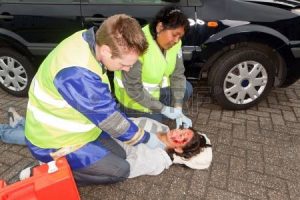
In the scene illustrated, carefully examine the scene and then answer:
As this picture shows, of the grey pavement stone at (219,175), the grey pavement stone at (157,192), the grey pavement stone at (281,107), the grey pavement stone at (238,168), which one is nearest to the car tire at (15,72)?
the grey pavement stone at (157,192)

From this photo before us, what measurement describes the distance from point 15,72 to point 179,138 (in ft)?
8.27

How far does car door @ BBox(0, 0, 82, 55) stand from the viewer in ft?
11.6

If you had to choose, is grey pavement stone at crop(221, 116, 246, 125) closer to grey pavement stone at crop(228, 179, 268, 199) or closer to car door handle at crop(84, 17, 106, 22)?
grey pavement stone at crop(228, 179, 268, 199)

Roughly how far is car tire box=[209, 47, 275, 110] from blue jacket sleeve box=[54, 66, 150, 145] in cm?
179

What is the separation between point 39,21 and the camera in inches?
141

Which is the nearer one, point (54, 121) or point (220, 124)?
point (54, 121)

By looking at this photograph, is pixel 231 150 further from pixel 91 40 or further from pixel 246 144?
pixel 91 40

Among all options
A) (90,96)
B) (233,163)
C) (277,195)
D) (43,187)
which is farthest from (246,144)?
(43,187)

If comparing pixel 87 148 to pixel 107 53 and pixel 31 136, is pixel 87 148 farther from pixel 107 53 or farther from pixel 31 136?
pixel 107 53

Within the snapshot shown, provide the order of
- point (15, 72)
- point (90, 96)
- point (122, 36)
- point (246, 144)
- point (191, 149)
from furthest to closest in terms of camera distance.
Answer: point (15, 72) → point (246, 144) → point (191, 149) → point (90, 96) → point (122, 36)

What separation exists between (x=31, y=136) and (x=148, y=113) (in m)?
1.25

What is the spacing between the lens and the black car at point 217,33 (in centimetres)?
333

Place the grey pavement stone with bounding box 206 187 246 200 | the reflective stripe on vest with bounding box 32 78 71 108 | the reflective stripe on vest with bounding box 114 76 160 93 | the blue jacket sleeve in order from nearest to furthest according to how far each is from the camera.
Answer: the blue jacket sleeve < the reflective stripe on vest with bounding box 32 78 71 108 < the grey pavement stone with bounding box 206 187 246 200 < the reflective stripe on vest with bounding box 114 76 160 93

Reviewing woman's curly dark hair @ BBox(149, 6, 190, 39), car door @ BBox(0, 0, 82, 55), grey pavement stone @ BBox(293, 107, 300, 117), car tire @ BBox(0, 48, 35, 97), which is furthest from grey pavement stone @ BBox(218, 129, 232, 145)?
car tire @ BBox(0, 48, 35, 97)
